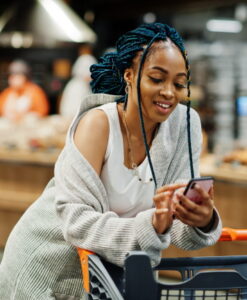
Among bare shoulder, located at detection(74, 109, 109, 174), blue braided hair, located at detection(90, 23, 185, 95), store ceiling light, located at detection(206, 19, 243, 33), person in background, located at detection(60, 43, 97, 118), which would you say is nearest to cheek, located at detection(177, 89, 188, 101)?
blue braided hair, located at detection(90, 23, 185, 95)

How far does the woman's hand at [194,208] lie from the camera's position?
121 cm

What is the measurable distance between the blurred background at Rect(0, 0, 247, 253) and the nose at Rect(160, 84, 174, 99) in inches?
95.9

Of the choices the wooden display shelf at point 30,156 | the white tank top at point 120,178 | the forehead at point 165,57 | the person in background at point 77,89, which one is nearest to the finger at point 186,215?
the white tank top at point 120,178

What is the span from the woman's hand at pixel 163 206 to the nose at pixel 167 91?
0.90ft

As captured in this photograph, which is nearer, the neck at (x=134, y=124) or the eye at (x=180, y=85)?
the eye at (x=180, y=85)

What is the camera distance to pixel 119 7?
907 cm

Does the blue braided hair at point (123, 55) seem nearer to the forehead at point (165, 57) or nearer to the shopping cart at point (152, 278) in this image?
the forehead at point (165, 57)

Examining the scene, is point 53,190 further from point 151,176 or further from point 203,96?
point 203,96

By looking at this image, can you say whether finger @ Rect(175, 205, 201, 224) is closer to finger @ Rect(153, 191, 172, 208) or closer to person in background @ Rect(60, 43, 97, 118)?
finger @ Rect(153, 191, 172, 208)

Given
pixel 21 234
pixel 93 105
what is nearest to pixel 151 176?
pixel 93 105

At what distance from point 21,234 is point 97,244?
394 millimetres

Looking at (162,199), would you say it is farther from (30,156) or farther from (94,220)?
(30,156)

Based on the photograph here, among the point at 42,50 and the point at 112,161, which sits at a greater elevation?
the point at 42,50

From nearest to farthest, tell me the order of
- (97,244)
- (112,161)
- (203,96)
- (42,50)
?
(97,244) → (112,161) → (203,96) → (42,50)
